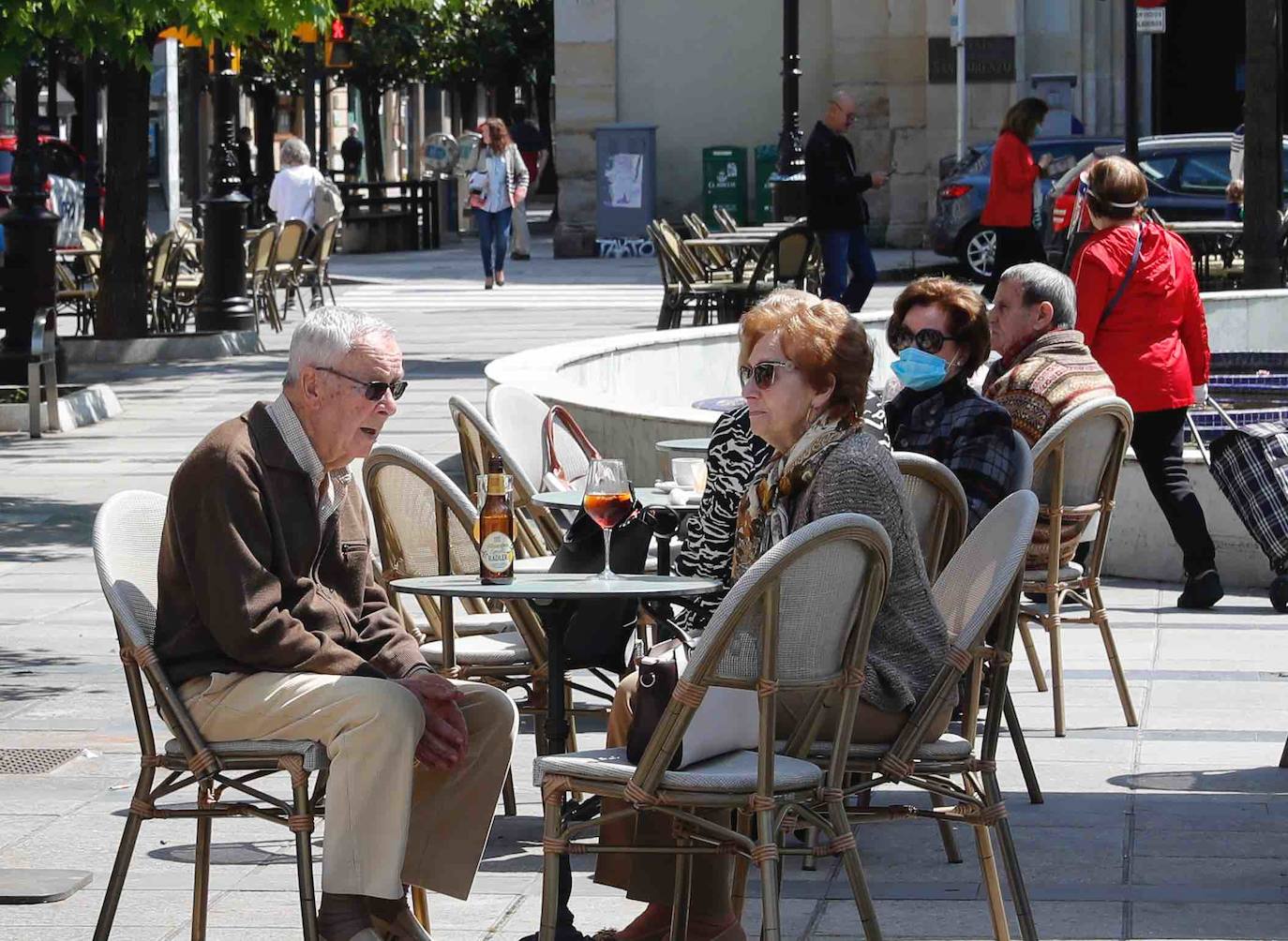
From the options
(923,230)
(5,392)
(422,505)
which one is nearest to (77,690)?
(422,505)

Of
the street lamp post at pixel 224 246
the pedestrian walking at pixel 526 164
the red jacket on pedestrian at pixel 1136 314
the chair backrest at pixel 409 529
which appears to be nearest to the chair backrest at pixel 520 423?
the chair backrest at pixel 409 529

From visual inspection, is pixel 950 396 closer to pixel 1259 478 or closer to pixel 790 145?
pixel 1259 478

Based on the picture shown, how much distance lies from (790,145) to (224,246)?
22.1 feet

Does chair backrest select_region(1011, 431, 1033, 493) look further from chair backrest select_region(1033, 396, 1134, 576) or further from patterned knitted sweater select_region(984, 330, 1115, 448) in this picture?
patterned knitted sweater select_region(984, 330, 1115, 448)

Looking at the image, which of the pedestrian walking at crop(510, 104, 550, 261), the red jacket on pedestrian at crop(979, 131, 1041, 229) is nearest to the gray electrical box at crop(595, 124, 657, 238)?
the pedestrian walking at crop(510, 104, 550, 261)

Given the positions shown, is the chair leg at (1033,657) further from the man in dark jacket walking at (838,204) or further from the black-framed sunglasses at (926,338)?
the man in dark jacket walking at (838,204)

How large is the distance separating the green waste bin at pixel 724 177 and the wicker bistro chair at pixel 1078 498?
1043 inches

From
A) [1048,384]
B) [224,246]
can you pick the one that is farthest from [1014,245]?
[1048,384]

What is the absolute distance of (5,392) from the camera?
49.5 ft

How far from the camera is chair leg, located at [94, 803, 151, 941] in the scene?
4523 mm

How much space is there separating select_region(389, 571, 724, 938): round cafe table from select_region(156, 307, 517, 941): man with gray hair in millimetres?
173

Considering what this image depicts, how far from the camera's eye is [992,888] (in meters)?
4.58

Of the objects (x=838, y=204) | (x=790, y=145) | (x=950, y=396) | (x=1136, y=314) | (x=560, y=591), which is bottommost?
(x=560, y=591)

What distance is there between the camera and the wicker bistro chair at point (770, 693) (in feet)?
13.5
